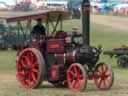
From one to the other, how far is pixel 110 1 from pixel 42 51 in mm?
77487

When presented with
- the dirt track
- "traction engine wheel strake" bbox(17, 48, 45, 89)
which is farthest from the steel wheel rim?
the dirt track

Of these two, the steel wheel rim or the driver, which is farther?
the driver

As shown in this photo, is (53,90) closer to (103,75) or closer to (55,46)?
(55,46)

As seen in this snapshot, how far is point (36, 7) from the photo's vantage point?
3322 inches

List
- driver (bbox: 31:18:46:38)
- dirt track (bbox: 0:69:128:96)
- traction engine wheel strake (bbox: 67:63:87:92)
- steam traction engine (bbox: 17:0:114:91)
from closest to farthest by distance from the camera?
dirt track (bbox: 0:69:128:96) → traction engine wheel strake (bbox: 67:63:87:92) → steam traction engine (bbox: 17:0:114:91) → driver (bbox: 31:18:46:38)

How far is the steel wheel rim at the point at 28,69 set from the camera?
15406 millimetres

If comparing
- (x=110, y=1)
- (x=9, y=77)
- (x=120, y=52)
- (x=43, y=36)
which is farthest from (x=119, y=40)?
(x=110, y=1)

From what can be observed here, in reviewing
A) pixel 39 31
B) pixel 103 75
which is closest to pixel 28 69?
pixel 39 31

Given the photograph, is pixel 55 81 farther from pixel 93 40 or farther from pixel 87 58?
pixel 93 40

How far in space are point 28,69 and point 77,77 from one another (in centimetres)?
160

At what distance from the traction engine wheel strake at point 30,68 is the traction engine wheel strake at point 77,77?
74 centimetres

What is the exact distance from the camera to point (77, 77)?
14.7m

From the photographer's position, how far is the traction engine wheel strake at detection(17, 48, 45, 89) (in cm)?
1521

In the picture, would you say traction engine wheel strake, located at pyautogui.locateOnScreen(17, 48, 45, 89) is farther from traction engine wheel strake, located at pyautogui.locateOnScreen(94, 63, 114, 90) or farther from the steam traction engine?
traction engine wheel strake, located at pyautogui.locateOnScreen(94, 63, 114, 90)
